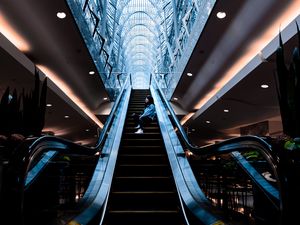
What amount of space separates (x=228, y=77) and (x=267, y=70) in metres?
3.48

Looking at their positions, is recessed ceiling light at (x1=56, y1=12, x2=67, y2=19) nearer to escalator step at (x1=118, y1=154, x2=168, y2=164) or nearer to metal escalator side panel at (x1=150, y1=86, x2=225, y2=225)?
metal escalator side panel at (x1=150, y1=86, x2=225, y2=225)

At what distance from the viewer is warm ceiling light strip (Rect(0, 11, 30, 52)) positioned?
678 centimetres

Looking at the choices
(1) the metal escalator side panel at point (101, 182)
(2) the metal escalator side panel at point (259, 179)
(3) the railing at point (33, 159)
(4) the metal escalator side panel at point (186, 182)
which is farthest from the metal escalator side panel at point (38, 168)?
(2) the metal escalator side panel at point (259, 179)

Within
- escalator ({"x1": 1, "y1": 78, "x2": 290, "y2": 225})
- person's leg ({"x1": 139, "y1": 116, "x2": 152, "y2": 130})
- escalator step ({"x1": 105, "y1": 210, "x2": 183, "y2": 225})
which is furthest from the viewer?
person's leg ({"x1": 139, "y1": 116, "x2": 152, "y2": 130})

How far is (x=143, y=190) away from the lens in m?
4.16

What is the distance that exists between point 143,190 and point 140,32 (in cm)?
3385

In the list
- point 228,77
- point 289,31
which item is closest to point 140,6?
point 228,77

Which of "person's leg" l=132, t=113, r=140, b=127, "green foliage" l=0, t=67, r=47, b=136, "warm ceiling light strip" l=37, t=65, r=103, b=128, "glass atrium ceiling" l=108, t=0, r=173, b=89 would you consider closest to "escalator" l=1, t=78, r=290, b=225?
"green foliage" l=0, t=67, r=47, b=136

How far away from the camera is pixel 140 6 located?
103ft

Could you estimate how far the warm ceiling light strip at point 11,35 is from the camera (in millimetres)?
6781

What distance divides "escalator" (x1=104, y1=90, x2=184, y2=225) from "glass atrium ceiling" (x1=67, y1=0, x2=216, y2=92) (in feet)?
11.1

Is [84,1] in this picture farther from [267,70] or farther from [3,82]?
[267,70]

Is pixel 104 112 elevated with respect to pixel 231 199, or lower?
elevated

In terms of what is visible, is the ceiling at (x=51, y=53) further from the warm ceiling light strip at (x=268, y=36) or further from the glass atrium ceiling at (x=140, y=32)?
the warm ceiling light strip at (x=268, y=36)
